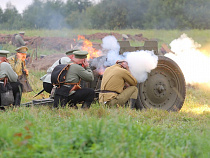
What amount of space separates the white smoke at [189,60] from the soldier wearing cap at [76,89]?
11.7 feet

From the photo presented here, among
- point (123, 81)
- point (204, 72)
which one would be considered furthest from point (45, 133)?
point (204, 72)

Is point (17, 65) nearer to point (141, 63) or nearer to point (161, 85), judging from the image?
point (141, 63)

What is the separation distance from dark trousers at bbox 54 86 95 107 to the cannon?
2.47 ft

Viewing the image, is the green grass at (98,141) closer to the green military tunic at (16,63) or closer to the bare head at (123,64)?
the bare head at (123,64)

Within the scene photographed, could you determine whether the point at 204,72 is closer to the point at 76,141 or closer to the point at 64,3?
the point at 76,141

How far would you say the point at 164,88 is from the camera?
27.7 feet

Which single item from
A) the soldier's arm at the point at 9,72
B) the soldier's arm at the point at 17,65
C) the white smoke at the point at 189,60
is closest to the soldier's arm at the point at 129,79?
the soldier's arm at the point at 9,72

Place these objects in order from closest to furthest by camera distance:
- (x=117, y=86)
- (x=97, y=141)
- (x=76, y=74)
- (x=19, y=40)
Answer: (x=97, y=141) → (x=76, y=74) → (x=117, y=86) → (x=19, y=40)

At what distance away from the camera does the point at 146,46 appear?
27.9 ft

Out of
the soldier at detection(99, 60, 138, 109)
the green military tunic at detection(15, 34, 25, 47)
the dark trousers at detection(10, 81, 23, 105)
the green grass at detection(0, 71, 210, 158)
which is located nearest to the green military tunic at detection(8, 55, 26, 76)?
the dark trousers at detection(10, 81, 23, 105)

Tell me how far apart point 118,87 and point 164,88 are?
1279 millimetres

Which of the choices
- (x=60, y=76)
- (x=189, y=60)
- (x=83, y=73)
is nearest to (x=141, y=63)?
(x=83, y=73)

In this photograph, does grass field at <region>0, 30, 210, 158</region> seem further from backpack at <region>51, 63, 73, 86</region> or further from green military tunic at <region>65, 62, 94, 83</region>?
green military tunic at <region>65, 62, 94, 83</region>

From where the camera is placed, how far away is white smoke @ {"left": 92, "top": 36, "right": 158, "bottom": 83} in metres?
7.95
